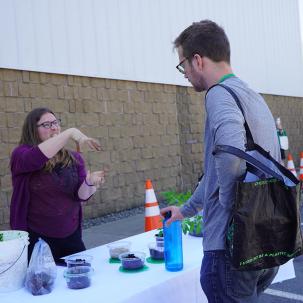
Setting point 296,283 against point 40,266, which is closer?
point 40,266

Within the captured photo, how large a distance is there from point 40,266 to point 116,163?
5388mm

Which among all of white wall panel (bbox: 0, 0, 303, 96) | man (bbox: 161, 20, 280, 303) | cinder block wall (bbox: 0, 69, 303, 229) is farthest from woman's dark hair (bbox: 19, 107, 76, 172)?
white wall panel (bbox: 0, 0, 303, 96)

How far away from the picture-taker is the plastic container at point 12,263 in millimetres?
2016

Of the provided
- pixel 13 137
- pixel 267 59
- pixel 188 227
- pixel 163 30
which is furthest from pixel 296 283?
pixel 267 59

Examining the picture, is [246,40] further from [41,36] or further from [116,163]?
[41,36]

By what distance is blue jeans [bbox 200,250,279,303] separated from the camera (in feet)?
5.40

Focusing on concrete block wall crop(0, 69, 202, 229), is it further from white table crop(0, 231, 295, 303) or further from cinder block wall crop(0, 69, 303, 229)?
white table crop(0, 231, 295, 303)

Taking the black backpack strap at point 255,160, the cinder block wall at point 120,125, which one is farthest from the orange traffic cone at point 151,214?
the black backpack strap at point 255,160

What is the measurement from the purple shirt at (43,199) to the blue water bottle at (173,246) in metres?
0.96

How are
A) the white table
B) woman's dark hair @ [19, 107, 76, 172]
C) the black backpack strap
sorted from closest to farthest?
the black backpack strap → the white table → woman's dark hair @ [19, 107, 76, 172]

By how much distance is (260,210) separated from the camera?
159 cm

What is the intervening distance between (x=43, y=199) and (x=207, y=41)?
1649 millimetres

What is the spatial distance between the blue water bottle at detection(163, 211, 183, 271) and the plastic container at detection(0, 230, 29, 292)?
70 centimetres

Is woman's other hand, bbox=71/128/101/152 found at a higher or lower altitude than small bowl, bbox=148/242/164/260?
higher
